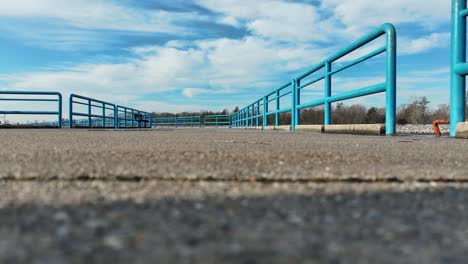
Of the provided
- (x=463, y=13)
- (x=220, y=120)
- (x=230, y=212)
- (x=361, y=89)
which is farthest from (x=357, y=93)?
(x=220, y=120)

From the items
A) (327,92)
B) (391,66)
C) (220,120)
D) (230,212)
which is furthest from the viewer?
(220,120)

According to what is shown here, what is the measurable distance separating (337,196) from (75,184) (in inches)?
20.6

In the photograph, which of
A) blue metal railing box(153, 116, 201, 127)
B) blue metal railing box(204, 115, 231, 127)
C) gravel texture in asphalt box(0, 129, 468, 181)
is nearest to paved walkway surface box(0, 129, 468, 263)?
gravel texture in asphalt box(0, 129, 468, 181)

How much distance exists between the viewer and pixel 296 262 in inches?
14.5

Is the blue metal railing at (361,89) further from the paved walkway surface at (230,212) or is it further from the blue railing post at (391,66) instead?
the paved walkway surface at (230,212)

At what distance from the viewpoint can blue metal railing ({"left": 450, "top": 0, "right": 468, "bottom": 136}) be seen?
Result: 2424 mm

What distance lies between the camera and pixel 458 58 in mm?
2434

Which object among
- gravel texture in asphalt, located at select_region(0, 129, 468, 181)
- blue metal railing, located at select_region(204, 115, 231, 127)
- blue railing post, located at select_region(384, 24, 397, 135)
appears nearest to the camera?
gravel texture in asphalt, located at select_region(0, 129, 468, 181)

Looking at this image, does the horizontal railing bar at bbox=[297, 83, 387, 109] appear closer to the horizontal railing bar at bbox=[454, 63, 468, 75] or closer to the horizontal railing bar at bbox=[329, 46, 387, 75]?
the horizontal railing bar at bbox=[329, 46, 387, 75]

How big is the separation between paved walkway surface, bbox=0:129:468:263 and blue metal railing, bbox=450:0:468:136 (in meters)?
1.82

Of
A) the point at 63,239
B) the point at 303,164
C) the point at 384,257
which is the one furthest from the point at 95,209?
A: the point at 303,164

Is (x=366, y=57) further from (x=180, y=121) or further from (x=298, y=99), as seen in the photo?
(x=180, y=121)

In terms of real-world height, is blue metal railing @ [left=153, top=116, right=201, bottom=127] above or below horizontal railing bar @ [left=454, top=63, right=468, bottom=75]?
below

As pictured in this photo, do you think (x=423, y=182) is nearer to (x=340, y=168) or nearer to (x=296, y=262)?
(x=340, y=168)
